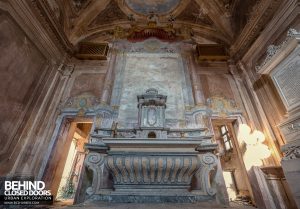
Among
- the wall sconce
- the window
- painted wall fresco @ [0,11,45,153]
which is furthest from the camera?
the window

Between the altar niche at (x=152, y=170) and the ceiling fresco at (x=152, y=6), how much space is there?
251 inches

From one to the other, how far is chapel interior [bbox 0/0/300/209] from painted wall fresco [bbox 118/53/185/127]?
37 millimetres

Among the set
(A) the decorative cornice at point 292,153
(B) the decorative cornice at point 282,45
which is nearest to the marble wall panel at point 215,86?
(B) the decorative cornice at point 282,45

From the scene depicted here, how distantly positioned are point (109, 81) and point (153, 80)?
149 centimetres

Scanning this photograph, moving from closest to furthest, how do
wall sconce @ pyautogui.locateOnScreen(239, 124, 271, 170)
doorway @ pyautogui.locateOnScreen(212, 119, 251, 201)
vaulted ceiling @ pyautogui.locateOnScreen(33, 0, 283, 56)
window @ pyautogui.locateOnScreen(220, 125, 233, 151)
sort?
wall sconce @ pyautogui.locateOnScreen(239, 124, 271, 170) → vaulted ceiling @ pyautogui.locateOnScreen(33, 0, 283, 56) → doorway @ pyautogui.locateOnScreen(212, 119, 251, 201) → window @ pyautogui.locateOnScreen(220, 125, 233, 151)

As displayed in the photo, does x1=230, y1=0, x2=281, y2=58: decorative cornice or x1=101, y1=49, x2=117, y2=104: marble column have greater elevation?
x1=230, y1=0, x2=281, y2=58: decorative cornice

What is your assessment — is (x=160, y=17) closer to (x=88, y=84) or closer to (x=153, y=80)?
(x=153, y=80)

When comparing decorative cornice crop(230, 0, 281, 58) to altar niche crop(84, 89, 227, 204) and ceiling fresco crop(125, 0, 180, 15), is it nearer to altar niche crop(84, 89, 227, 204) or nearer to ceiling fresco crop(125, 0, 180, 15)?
ceiling fresco crop(125, 0, 180, 15)

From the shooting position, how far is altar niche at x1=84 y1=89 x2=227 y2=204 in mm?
3451

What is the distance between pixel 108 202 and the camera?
11.1ft

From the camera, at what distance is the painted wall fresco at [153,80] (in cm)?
483

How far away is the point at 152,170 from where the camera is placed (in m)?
3.53

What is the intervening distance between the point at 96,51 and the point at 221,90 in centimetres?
470

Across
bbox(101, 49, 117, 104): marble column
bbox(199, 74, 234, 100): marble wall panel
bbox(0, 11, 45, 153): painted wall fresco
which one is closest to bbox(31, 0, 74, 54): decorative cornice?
bbox(0, 11, 45, 153): painted wall fresco
